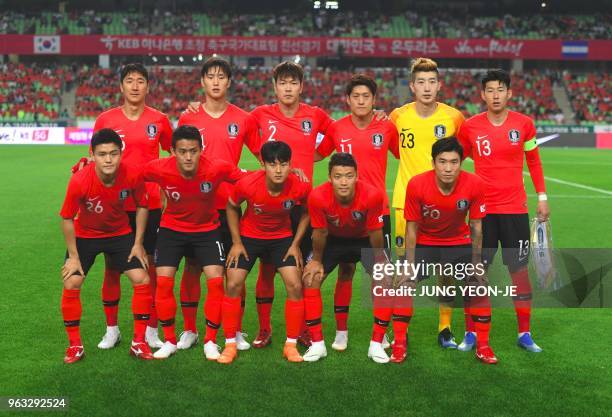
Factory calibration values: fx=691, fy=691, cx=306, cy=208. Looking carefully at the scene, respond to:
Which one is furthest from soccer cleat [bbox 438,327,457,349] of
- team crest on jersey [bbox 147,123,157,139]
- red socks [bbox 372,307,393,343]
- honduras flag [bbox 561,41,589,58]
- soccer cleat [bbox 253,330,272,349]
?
honduras flag [bbox 561,41,589,58]

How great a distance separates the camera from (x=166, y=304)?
525cm

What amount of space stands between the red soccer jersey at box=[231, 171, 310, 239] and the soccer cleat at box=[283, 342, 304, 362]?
836mm

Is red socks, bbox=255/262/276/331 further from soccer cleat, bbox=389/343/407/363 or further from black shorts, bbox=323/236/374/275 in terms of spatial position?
soccer cleat, bbox=389/343/407/363

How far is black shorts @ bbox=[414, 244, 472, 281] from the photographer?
5203 mm

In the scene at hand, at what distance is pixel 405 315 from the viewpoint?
524cm

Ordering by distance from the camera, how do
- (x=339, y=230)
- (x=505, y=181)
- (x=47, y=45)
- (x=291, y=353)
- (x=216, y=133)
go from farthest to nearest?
(x=47, y=45) → (x=216, y=133) → (x=505, y=181) → (x=339, y=230) → (x=291, y=353)

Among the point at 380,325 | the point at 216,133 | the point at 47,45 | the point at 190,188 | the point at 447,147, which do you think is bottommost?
the point at 380,325

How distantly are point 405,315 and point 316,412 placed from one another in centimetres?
134

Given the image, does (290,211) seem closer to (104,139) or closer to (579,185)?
(104,139)

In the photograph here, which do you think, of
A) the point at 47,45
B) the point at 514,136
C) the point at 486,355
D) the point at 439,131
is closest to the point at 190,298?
the point at 486,355

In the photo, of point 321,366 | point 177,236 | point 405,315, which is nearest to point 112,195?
point 177,236

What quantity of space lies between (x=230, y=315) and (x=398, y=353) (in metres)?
1.30

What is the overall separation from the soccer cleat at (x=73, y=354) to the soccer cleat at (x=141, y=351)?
37 cm

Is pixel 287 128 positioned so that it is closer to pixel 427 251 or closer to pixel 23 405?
pixel 427 251
